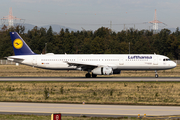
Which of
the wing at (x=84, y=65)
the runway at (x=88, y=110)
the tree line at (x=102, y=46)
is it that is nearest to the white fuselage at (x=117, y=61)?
the wing at (x=84, y=65)

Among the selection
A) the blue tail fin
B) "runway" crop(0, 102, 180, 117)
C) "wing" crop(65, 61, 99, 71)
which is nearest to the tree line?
the blue tail fin

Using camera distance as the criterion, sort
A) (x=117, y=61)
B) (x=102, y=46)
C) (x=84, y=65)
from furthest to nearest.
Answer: (x=102, y=46) < (x=117, y=61) < (x=84, y=65)

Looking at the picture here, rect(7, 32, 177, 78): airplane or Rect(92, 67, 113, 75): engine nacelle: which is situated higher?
Rect(7, 32, 177, 78): airplane

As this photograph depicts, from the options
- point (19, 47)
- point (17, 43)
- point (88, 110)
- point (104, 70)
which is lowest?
point (88, 110)

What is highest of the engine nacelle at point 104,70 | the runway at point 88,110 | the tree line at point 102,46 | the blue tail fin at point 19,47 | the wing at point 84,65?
the tree line at point 102,46

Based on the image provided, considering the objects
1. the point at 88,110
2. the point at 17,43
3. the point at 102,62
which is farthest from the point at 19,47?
the point at 88,110

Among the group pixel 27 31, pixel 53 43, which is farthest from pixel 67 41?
pixel 27 31

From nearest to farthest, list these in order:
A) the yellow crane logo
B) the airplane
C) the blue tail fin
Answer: the airplane < the blue tail fin < the yellow crane logo

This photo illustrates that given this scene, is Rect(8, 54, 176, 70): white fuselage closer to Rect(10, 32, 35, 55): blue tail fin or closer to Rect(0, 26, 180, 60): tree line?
Rect(10, 32, 35, 55): blue tail fin

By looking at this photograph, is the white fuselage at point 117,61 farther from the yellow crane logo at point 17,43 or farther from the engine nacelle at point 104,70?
the yellow crane logo at point 17,43

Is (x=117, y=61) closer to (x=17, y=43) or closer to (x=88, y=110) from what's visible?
(x=17, y=43)

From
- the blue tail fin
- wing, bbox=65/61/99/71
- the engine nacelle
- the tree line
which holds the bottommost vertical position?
the engine nacelle

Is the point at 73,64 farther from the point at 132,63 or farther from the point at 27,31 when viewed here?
the point at 27,31

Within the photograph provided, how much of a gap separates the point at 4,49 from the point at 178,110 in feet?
410
